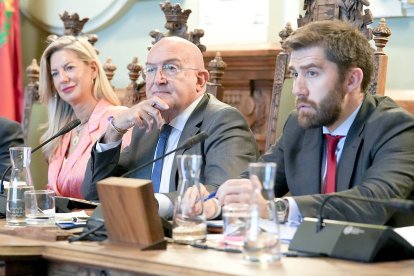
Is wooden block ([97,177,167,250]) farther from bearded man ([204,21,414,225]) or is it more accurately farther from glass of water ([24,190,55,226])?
bearded man ([204,21,414,225])

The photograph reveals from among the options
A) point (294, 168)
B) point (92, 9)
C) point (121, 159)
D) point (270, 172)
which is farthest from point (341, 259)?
point (92, 9)

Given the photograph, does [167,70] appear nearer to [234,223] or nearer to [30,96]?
[234,223]

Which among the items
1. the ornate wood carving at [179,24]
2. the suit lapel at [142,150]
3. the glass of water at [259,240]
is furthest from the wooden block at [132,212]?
the ornate wood carving at [179,24]

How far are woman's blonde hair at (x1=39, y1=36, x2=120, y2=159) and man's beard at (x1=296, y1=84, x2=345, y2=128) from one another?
1649mm

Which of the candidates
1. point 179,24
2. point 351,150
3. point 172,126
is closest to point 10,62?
point 179,24

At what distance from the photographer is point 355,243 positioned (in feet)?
6.75

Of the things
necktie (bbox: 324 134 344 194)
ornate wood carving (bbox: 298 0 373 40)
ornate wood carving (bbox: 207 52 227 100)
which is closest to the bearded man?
necktie (bbox: 324 134 344 194)

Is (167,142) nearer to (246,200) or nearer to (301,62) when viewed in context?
(301,62)

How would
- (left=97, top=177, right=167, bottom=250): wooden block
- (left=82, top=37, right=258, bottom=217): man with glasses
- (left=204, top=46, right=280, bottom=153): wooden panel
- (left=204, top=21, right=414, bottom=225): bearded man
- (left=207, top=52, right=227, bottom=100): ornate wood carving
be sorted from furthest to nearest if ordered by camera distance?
(left=204, top=46, right=280, bottom=153): wooden panel → (left=207, top=52, right=227, bottom=100): ornate wood carving → (left=82, top=37, right=258, bottom=217): man with glasses → (left=204, top=21, right=414, bottom=225): bearded man → (left=97, top=177, right=167, bottom=250): wooden block

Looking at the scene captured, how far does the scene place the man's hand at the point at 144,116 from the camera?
333 centimetres

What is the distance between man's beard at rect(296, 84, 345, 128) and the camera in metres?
2.84

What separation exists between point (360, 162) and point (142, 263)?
1067mm

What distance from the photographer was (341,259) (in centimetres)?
206

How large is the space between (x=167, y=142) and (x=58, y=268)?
1.28 meters
